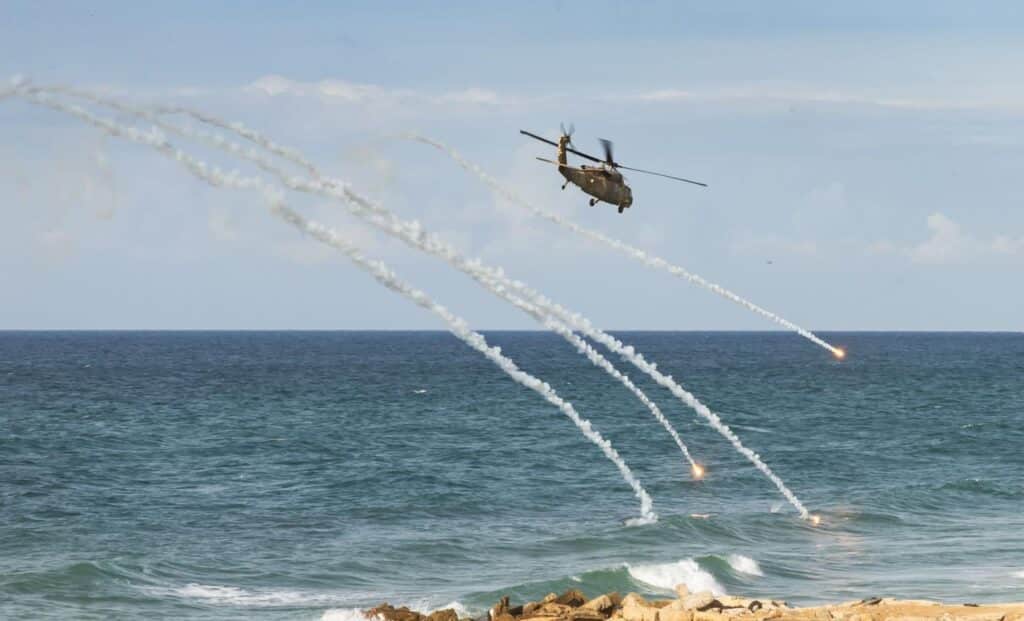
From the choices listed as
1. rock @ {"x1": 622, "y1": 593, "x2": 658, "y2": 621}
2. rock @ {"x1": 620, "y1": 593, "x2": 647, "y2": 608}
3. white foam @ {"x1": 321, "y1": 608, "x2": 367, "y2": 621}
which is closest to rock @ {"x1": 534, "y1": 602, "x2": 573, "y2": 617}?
rock @ {"x1": 620, "y1": 593, "x2": 647, "y2": 608}

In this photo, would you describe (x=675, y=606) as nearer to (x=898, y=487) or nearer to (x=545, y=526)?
(x=545, y=526)

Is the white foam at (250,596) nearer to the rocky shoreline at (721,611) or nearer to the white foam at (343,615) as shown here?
the white foam at (343,615)

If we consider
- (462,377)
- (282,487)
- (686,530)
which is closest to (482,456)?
(282,487)

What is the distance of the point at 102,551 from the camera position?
192 ft

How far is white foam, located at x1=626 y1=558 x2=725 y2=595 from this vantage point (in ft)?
170

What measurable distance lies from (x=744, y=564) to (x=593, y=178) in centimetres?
1908

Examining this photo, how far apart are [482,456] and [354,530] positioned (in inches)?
1150

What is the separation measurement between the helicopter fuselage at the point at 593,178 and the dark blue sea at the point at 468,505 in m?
14.6

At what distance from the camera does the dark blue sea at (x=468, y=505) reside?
5144 cm

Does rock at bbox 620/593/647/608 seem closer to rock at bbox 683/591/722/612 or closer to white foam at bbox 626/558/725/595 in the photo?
rock at bbox 683/591/722/612

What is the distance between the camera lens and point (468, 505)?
7119cm

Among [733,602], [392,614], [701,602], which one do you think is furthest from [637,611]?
[392,614]

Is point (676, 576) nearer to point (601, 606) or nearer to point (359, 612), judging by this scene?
point (359, 612)

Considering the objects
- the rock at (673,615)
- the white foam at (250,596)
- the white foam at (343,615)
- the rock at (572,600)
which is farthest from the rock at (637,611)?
the white foam at (250,596)
